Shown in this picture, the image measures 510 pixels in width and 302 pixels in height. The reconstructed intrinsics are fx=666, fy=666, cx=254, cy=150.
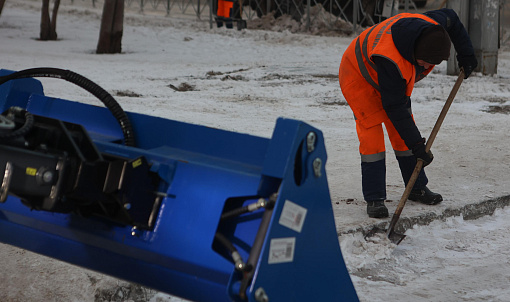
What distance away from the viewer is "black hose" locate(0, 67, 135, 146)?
2342mm

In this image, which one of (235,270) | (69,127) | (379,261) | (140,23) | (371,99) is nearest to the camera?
(235,270)

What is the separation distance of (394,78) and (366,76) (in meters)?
0.27

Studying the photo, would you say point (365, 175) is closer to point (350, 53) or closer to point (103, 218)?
point (350, 53)

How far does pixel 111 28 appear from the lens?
11711 millimetres

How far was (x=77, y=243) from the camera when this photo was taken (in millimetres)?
2135

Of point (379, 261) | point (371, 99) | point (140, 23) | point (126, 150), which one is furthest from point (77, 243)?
point (140, 23)

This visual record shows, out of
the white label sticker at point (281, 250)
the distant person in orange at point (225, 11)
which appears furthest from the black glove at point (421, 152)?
the distant person in orange at point (225, 11)

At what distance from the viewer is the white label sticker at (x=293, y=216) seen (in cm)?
185

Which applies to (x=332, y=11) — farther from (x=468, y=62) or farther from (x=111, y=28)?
(x=468, y=62)

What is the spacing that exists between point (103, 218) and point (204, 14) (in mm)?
17204

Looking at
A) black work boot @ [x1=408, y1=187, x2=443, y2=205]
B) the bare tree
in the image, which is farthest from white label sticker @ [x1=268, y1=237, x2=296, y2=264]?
the bare tree

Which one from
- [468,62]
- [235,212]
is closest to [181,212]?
[235,212]

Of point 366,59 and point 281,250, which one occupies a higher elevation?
point 366,59

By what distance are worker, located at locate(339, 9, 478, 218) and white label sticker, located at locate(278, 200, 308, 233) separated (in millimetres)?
1877
